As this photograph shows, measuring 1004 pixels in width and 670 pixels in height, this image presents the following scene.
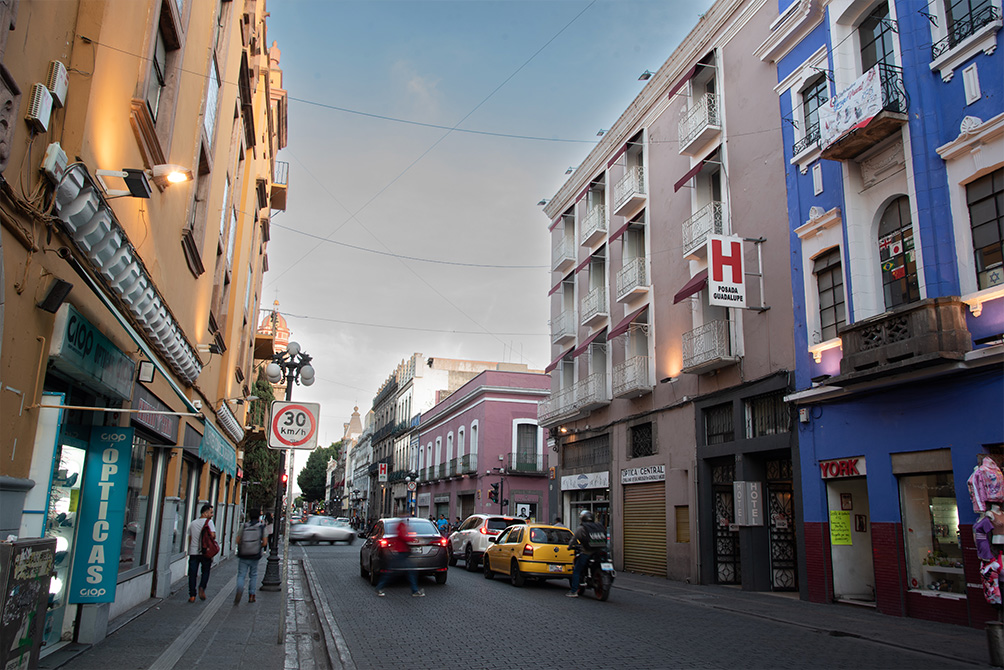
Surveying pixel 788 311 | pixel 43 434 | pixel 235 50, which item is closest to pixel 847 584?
pixel 788 311

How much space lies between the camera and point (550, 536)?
17.1 meters

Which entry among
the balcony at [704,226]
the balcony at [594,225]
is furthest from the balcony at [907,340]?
the balcony at [594,225]

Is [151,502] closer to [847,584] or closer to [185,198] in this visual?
[185,198]

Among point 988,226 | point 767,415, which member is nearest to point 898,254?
point 988,226

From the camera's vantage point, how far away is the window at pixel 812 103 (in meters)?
15.9

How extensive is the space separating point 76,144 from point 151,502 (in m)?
7.74

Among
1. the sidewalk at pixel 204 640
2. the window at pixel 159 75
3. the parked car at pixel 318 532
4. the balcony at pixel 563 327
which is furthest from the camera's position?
the parked car at pixel 318 532

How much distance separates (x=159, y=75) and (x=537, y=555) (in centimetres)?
1198

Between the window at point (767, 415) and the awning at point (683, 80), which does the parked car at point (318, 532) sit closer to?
the window at point (767, 415)

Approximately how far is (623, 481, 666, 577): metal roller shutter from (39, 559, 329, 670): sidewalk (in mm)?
11743

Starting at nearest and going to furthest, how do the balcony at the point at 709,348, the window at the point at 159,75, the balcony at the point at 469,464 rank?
the window at the point at 159,75 → the balcony at the point at 709,348 → the balcony at the point at 469,464

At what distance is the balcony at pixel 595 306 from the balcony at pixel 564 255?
2825 mm

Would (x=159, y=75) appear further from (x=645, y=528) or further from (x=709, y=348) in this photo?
(x=645, y=528)

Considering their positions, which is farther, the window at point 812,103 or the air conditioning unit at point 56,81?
the window at point 812,103
